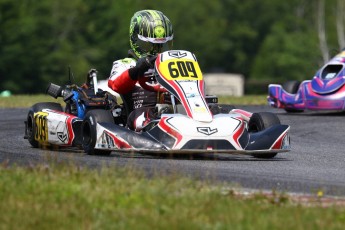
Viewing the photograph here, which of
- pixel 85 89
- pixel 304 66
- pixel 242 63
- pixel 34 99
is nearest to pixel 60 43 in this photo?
pixel 304 66

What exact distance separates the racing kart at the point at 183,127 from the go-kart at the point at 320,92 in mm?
6323

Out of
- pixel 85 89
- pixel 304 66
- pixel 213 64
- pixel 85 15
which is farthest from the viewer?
pixel 213 64

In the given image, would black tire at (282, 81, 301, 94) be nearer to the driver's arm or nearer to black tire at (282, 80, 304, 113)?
black tire at (282, 80, 304, 113)

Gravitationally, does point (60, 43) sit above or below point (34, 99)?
below

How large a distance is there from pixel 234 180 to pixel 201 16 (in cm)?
10054

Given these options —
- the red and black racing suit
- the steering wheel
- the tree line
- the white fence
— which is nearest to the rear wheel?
the red and black racing suit

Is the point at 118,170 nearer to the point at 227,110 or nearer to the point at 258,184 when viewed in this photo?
the point at 258,184

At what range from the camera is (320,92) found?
18.5 meters

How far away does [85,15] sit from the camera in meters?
88.9

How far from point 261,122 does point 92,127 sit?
167cm

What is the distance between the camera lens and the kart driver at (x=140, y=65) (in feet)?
38.7

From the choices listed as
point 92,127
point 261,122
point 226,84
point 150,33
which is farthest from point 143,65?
point 226,84

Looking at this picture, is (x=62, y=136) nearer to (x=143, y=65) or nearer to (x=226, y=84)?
(x=143, y=65)

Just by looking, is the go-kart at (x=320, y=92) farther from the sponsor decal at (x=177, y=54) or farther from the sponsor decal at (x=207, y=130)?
the sponsor decal at (x=207, y=130)
